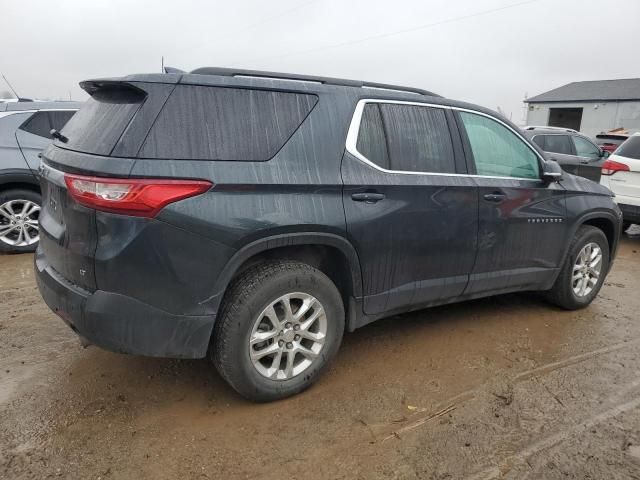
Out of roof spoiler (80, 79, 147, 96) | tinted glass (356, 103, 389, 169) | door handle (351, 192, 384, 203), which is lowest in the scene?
door handle (351, 192, 384, 203)

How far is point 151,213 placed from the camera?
230cm

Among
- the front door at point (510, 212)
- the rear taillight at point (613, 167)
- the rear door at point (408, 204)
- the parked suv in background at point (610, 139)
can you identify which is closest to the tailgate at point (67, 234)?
the rear door at point (408, 204)

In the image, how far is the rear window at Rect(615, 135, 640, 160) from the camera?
286 inches

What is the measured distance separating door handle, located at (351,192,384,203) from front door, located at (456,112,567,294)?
91 cm

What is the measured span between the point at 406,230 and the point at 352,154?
597 millimetres

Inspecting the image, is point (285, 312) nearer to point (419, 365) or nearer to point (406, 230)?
point (406, 230)

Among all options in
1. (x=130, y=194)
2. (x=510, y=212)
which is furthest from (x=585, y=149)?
(x=130, y=194)

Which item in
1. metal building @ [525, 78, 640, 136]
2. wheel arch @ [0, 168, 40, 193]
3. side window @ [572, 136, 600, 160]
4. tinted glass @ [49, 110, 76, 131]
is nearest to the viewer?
wheel arch @ [0, 168, 40, 193]

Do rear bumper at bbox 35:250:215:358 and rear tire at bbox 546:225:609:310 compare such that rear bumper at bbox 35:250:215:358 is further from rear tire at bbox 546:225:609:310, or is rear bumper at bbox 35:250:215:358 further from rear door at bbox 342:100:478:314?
rear tire at bbox 546:225:609:310

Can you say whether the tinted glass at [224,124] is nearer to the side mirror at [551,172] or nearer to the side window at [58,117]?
the side mirror at [551,172]

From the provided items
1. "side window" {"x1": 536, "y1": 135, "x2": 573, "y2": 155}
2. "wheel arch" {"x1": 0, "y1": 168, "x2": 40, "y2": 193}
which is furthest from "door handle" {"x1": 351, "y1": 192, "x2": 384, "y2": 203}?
"side window" {"x1": 536, "y1": 135, "x2": 573, "y2": 155}

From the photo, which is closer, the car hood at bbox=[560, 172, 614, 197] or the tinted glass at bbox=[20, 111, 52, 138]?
the car hood at bbox=[560, 172, 614, 197]

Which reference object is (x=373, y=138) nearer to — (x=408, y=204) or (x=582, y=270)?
(x=408, y=204)

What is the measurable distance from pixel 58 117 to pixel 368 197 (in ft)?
16.3
